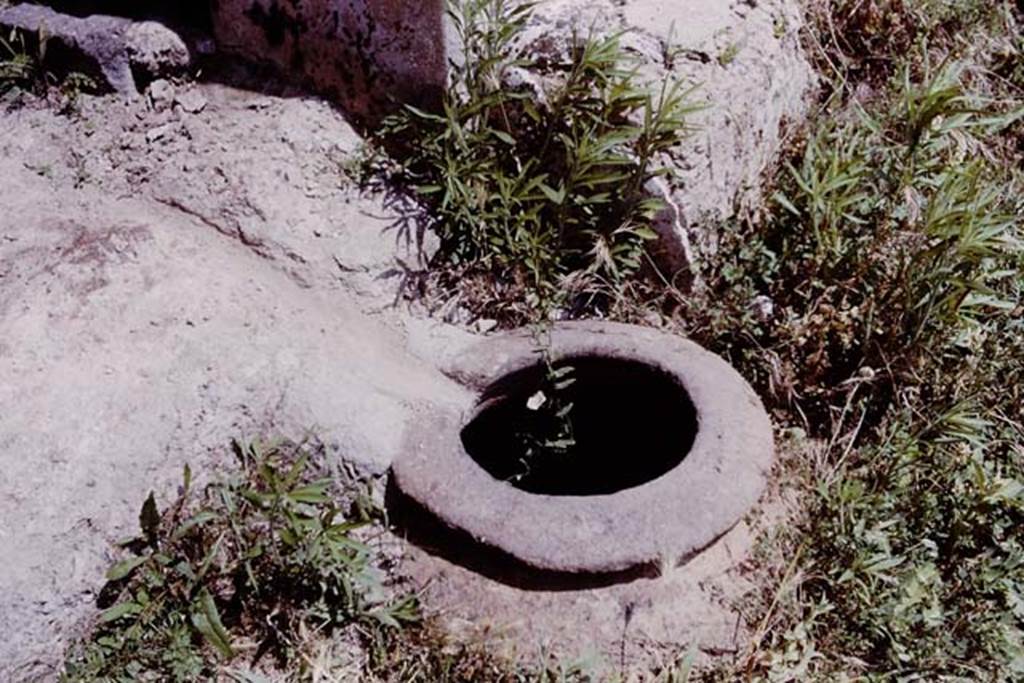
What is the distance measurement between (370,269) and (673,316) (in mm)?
1001

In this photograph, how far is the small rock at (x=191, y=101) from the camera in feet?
11.2

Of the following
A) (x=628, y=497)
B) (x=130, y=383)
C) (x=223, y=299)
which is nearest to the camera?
(x=628, y=497)

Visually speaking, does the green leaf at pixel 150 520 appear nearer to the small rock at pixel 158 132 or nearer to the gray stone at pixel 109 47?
the small rock at pixel 158 132

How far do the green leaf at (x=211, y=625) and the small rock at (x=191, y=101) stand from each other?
1.69 m

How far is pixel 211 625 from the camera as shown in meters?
2.43

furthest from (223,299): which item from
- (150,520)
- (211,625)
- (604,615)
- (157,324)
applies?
(604,615)

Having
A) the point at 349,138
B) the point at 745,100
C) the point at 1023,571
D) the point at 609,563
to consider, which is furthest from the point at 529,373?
the point at 1023,571

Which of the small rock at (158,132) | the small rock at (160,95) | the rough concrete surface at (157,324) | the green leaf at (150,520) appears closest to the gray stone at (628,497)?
the rough concrete surface at (157,324)

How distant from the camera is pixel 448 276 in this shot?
3236mm

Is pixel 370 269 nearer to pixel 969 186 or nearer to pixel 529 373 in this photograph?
pixel 529 373

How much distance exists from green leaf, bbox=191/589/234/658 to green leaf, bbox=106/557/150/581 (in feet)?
0.58

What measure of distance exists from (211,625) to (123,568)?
255 millimetres

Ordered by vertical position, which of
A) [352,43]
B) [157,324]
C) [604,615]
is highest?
[352,43]

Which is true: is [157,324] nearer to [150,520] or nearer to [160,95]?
[150,520]
